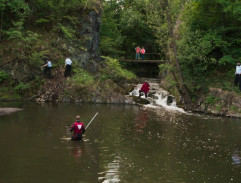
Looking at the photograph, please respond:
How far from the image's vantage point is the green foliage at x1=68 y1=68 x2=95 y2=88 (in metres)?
31.6

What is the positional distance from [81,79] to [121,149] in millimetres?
17513

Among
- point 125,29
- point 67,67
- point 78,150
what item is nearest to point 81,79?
point 67,67

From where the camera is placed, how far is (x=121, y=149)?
15.1 metres

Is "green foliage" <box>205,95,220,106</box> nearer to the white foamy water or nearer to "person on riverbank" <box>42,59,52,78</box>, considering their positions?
the white foamy water

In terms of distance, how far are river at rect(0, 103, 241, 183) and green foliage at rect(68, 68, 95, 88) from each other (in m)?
7.69

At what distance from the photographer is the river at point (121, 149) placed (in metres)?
11.7

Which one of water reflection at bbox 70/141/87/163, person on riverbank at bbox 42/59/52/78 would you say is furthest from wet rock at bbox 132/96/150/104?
water reflection at bbox 70/141/87/163

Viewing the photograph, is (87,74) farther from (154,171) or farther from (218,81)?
(154,171)

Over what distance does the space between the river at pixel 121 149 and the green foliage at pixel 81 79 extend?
769cm

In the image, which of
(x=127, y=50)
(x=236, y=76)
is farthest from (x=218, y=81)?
(x=127, y=50)

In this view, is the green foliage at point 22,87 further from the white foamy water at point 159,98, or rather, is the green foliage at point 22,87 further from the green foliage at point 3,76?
the white foamy water at point 159,98

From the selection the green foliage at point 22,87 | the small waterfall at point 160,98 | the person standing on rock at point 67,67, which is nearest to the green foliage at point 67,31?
the person standing on rock at point 67,67

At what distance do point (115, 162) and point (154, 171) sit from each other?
1683 millimetres

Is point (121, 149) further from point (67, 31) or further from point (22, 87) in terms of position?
point (67, 31)
